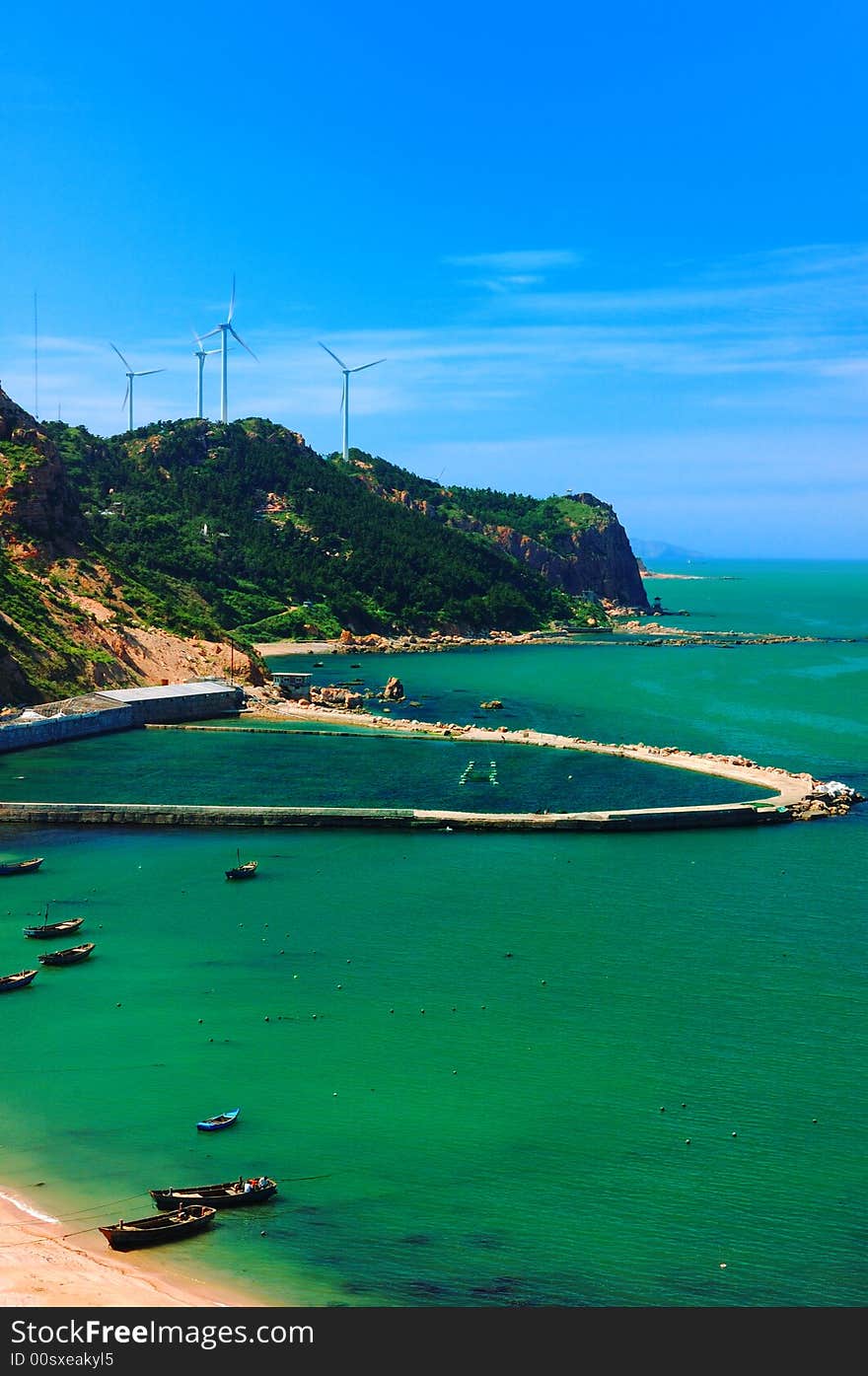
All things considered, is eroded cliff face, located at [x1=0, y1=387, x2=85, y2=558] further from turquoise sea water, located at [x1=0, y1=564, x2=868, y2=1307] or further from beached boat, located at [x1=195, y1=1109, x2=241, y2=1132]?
beached boat, located at [x1=195, y1=1109, x2=241, y2=1132]

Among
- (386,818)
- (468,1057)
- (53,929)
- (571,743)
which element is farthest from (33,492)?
(468,1057)

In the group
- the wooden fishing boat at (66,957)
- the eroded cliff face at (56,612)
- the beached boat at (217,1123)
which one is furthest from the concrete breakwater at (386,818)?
the beached boat at (217,1123)

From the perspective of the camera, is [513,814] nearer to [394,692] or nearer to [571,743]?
[571,743]

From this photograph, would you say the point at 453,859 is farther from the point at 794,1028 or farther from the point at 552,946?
the point at 794,1028

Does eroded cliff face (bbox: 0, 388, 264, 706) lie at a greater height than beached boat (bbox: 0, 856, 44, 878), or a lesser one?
greater

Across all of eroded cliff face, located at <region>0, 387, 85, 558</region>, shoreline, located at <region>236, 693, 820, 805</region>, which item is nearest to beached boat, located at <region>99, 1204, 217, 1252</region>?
shoreline, located at <region>236, 693, 820, 805</region>

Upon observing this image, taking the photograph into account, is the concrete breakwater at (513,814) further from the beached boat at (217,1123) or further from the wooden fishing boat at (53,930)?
the beached boat at (217,1123)
